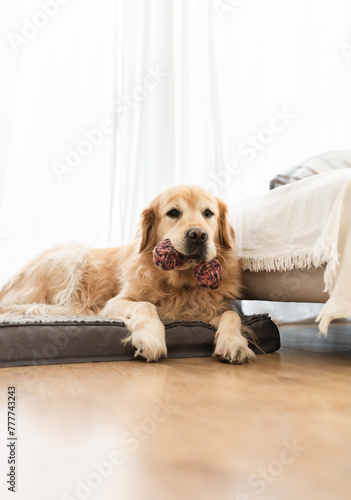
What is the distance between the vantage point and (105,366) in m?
1.52

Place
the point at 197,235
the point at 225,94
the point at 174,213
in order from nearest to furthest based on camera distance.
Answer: the point at 197,235, the point at 174,213, the point at 225,94

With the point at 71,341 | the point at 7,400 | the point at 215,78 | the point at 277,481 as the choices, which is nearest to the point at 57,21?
the point at 215,78

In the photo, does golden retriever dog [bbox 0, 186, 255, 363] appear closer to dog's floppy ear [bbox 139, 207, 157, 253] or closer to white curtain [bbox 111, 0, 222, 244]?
dog's floppy ear [bbox 139, 207, 157, 253]

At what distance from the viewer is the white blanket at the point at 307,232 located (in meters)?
1.41

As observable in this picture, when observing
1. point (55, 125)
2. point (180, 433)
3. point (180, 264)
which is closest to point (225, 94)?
point (55, 125)

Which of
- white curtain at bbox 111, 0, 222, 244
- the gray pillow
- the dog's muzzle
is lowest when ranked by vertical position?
the dog's muzzle

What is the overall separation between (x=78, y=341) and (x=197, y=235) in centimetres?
60

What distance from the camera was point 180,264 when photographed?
1823 mm

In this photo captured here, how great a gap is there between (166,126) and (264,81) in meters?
1.04

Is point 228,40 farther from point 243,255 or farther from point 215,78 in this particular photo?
point 243,255

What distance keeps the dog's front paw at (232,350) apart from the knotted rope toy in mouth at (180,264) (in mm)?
245

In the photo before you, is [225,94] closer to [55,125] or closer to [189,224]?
[55,125]

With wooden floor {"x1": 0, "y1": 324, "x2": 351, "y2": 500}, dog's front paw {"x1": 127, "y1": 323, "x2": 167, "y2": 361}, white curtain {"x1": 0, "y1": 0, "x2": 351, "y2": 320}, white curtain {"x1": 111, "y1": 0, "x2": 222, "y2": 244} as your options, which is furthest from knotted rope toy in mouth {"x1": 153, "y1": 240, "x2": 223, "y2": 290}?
white curtain {"x1": 111, "y1": 0, "x2": 222, "y2": 244}

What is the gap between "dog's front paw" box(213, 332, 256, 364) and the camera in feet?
5.20
